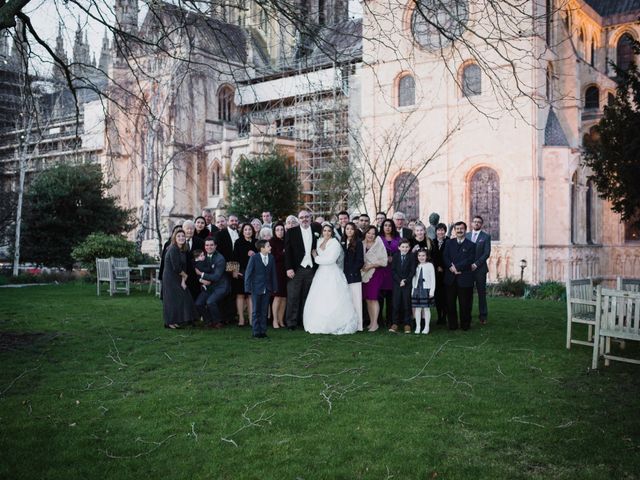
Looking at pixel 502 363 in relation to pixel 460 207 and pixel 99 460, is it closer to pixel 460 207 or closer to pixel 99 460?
pixel 99 460

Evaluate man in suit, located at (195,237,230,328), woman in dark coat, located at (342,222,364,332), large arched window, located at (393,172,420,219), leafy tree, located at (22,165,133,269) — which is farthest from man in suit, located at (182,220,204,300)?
large arched window, located at (393,172,420,219)

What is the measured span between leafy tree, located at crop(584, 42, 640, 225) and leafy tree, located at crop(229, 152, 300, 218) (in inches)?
769

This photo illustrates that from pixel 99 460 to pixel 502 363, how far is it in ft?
16.7

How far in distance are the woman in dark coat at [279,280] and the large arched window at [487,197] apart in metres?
17.4

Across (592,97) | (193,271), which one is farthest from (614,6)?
(193,271)

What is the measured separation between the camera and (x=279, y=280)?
36.8ft

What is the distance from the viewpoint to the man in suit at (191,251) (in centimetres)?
1118

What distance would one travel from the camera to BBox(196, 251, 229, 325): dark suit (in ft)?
35.8

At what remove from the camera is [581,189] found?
29.0 meters

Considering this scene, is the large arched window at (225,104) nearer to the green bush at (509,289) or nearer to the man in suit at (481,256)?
the green bush at (509,289)

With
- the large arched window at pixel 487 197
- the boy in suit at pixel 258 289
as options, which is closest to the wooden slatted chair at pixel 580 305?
the boy in suit at pixel 258 289

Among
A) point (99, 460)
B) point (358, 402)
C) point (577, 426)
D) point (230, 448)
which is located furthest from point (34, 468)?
point (577, 426)

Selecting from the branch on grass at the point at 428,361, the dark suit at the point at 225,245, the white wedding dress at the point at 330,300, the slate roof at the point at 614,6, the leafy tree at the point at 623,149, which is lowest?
the branch on grass at the point at 428,361

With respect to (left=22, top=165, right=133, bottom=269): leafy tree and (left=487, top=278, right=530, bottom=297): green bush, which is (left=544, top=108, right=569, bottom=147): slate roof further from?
(left=22, top=165, right=133, bottom=269): leafy tree
